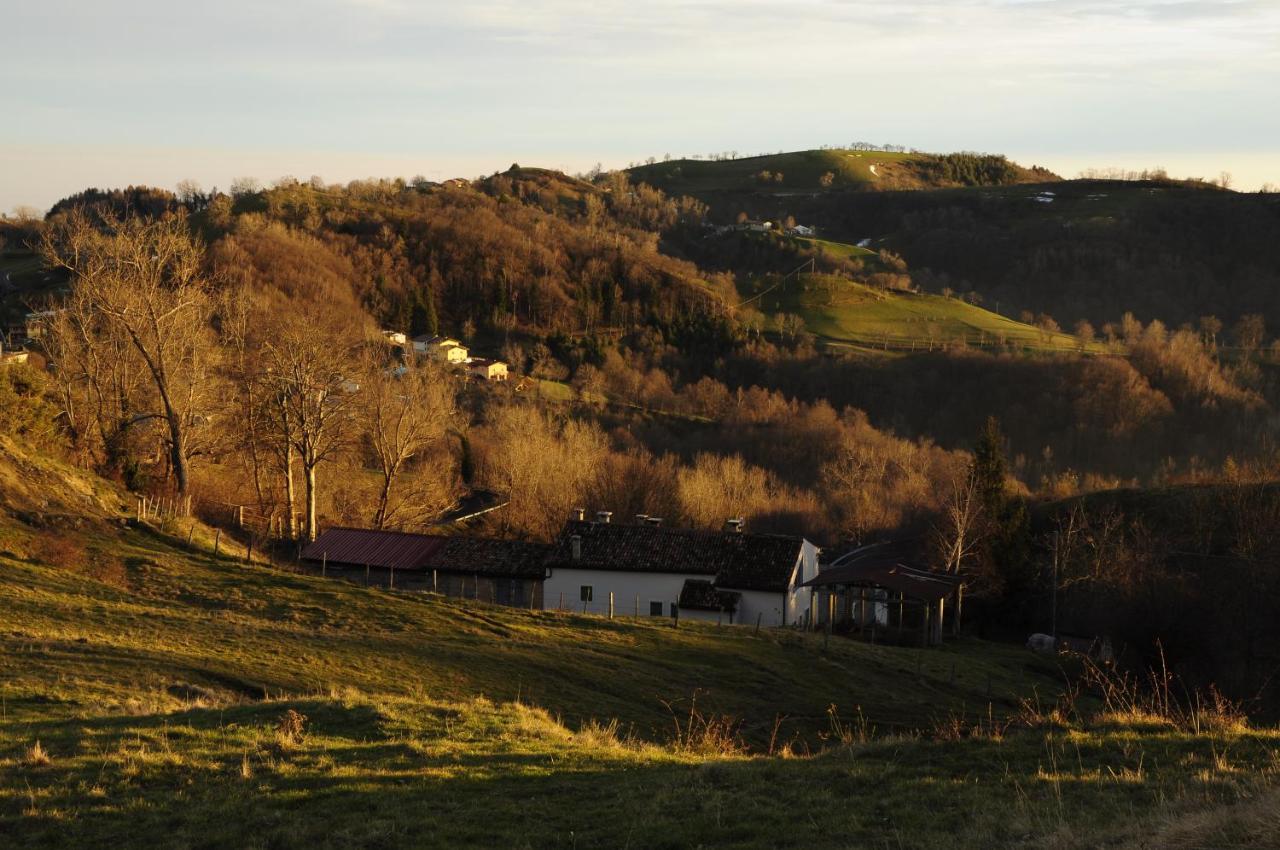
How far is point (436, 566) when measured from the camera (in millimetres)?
52938

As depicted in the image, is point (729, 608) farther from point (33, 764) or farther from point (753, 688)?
point (33, 764)

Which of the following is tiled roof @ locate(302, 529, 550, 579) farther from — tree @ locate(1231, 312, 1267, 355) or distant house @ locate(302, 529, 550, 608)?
tree @ locate(1231, 312, 1267, 355)

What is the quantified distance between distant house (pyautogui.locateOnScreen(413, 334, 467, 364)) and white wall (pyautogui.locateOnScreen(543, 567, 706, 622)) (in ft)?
230

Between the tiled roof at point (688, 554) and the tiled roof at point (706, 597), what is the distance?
536 mm

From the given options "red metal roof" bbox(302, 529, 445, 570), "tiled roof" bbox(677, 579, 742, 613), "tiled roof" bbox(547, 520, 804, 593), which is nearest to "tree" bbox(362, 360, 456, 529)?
"red metal roof" bbox(302, 529, 445, 570)

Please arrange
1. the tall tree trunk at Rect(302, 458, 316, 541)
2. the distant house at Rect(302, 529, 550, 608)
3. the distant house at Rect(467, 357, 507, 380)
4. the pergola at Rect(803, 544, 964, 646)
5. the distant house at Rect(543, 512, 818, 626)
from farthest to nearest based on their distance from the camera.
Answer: the distant house at Rect(467, 357, 507, 380)
the tall tree trunk at Rect(302, 458, 316, 541)
the distant house at Rect(302, 529, 550, 608)
the distant house at Rect(543, 512, 818, 626)
the pergola at Rect(803, 544, 964, 646)

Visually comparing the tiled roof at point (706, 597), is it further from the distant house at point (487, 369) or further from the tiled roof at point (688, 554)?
the distant house at point (487, 369)

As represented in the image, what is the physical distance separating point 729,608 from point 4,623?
3071cm

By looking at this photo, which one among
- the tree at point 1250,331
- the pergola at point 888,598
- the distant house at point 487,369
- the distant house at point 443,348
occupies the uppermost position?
the tree at point 1250,331

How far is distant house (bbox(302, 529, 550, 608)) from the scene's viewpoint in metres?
52.9

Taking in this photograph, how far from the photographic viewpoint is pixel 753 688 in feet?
107

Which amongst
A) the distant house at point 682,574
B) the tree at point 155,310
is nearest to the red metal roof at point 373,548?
the distant house at point 682,574

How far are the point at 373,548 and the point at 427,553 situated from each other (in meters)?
2.74

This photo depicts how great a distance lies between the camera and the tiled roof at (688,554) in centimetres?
5203
